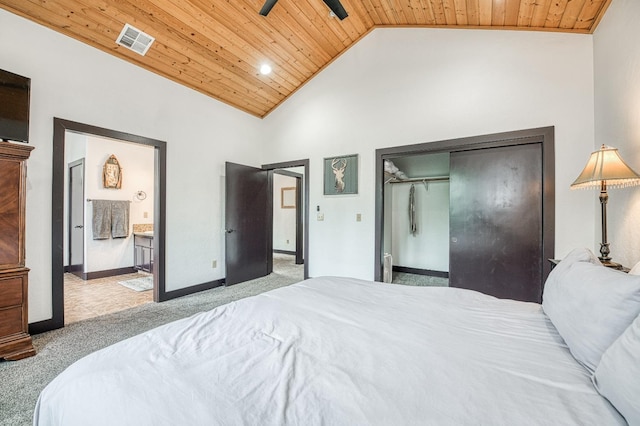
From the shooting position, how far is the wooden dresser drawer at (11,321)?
224 centimetres

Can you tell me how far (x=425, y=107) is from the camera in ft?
11.9

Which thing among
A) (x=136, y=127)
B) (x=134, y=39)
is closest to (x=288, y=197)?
(x=136, y=127)

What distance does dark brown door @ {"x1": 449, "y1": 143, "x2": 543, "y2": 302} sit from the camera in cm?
312

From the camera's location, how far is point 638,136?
2045mm

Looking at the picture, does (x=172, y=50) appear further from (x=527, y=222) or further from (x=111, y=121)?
(x=527, y=222)

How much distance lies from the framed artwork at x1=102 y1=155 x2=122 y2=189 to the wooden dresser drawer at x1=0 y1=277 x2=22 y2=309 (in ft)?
10.9

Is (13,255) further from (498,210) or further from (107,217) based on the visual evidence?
(498,210)

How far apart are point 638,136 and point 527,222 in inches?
50.5

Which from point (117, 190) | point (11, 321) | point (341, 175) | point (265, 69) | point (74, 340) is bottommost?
point (74, 340)

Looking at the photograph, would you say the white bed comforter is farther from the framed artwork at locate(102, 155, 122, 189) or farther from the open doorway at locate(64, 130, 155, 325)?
the framed artwork at locate(102, 155, 122, 189)

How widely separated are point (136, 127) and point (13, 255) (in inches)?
74.4

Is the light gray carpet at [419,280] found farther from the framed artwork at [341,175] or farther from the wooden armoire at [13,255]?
the wooden armoire at [13,255]

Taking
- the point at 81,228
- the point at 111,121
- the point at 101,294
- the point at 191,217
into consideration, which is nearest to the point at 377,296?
the point at 191,217

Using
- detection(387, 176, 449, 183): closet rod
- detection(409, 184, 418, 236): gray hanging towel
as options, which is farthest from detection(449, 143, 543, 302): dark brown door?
detection(409, 184, 418, 236): gray hanging towel
